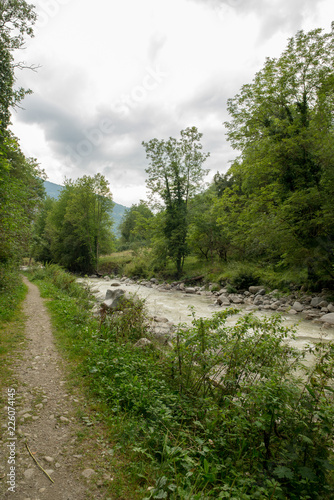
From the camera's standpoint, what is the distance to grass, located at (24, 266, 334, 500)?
2236 millimetres

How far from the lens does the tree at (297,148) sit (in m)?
11.7

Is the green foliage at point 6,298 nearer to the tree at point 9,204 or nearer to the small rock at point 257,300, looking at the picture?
the tree at point 9,204

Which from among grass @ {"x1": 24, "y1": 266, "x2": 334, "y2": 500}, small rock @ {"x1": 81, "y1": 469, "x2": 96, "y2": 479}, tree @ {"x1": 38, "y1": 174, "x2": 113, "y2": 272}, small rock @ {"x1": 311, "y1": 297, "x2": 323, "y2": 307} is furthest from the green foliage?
tree @ {"x1": 38, "y1": 174, "x2": 113, "y2": 272}

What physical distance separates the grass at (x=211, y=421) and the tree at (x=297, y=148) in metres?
9.85

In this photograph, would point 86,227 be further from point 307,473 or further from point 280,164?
point 307,473

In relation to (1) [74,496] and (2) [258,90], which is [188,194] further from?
(1) [74,496]

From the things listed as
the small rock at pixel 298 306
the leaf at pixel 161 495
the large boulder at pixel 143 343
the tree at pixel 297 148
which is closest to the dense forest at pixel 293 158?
the tree at pixel 297 148

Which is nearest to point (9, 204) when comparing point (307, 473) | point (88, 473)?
point (88, 473)

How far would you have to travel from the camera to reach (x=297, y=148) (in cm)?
1204

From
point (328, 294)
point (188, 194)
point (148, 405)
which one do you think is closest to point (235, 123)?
point (188, 194)

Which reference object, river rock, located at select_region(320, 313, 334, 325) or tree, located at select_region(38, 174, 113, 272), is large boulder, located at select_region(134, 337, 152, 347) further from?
tree, located at select_region(38, 174, 113, 272)

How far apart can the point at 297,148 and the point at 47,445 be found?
46.6ft

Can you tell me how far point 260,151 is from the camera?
13.6 meters

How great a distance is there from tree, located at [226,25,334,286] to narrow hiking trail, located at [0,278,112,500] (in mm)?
11631
